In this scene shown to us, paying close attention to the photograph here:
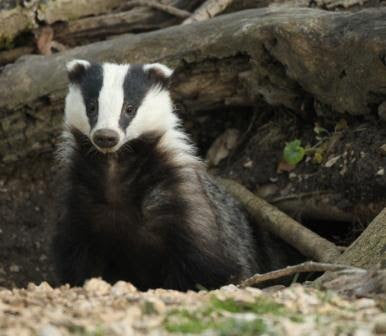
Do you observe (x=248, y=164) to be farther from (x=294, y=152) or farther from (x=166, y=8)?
(x=166, y=8)

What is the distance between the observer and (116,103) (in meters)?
4.85

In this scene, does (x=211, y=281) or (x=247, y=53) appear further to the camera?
(x=247, y=53)

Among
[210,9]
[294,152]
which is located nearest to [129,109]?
[294,152]

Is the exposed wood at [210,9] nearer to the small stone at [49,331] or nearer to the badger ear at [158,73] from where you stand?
the badger ear at [158,73]

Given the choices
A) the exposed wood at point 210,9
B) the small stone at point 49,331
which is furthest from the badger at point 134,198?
the small stone at point 49,331

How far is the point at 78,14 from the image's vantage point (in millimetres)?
6934

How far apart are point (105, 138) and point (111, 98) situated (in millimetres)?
316

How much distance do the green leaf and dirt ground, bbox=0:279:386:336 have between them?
103 inches

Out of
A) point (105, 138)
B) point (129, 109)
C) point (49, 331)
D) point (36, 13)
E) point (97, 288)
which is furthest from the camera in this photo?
point (36, 13)

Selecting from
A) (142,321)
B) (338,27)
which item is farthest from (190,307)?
(338,27)

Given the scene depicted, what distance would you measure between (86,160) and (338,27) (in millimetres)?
1702

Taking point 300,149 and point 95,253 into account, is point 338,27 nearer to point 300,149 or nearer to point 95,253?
point 300,149

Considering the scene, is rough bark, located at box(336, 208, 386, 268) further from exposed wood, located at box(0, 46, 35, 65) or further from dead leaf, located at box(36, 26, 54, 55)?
exposed wood, located at box(0, 46, 35, 65)

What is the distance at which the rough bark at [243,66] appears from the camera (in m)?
5.34
